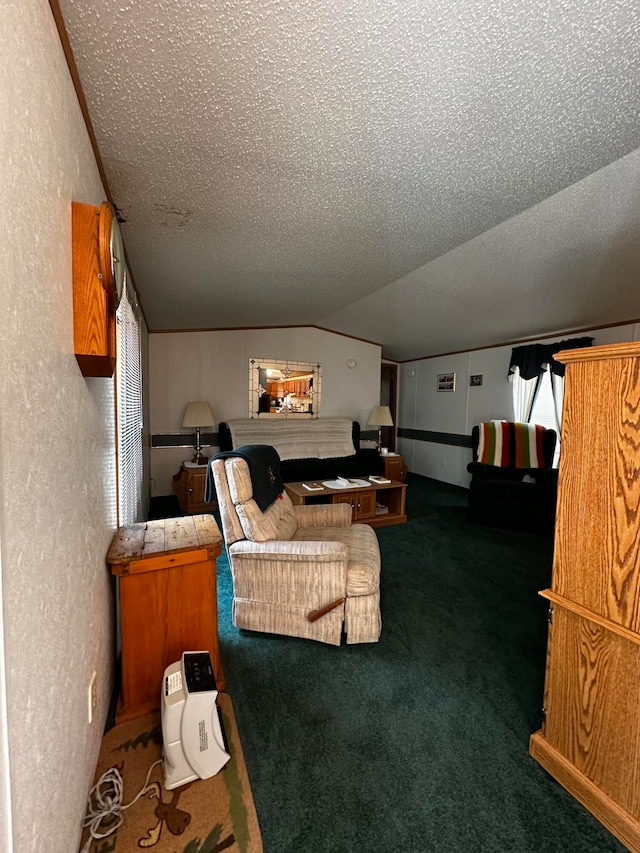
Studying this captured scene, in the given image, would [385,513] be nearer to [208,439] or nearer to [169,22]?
[208,439]

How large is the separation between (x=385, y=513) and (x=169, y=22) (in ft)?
12.4

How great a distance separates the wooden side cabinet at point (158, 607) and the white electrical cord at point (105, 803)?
10.2 inches

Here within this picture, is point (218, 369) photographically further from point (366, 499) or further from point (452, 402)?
point (452, 402)

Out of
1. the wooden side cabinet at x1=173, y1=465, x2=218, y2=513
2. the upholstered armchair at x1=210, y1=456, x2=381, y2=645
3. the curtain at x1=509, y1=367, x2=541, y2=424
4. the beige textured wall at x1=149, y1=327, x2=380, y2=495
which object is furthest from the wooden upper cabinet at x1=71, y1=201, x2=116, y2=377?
the curtain at x1=509, y1=367, x2=541, y2=424

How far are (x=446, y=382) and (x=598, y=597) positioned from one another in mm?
4859

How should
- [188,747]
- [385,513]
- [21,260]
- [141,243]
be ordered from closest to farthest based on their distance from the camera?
1. [21,260]
2. [188,747]
3. [141,243]
4. [385,513]

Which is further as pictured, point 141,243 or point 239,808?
point 141,243

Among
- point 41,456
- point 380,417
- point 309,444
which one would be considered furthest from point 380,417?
point 41,456

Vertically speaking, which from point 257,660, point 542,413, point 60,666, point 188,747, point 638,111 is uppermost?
point 638,111

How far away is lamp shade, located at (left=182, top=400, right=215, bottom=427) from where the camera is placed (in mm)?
4320

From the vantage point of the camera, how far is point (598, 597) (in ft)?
3.82

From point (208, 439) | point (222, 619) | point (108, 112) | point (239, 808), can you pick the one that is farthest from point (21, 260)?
point (208, 439)

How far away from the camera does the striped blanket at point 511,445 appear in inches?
158

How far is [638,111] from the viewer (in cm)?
126
